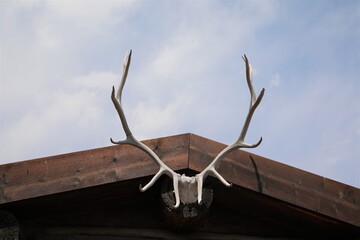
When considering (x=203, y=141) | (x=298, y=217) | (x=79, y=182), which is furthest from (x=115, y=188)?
(x=298, y=217)

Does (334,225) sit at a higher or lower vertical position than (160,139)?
lower

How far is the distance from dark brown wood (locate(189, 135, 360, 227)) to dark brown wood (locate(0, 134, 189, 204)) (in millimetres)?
163

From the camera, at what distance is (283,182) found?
5.42 metres

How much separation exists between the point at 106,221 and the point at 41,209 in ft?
1.69

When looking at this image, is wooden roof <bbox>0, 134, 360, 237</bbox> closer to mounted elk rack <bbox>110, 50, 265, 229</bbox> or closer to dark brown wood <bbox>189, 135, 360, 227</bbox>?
dark brown wood <bbox>189, 135, 360, 227</bbox>

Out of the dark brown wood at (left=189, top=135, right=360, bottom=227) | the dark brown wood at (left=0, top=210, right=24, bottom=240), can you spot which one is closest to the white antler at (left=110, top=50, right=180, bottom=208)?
the dark brown wood at (left=189, top=135, right=360, bottom=227)

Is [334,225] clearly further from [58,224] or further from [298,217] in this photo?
[58,224]

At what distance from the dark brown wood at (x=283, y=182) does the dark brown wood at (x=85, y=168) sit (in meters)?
0.16

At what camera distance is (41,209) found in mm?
5379

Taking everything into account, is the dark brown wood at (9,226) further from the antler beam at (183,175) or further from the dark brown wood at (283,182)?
the dark brown wood at (283,182)

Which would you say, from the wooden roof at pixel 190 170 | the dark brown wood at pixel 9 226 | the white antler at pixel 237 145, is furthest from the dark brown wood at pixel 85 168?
the white antler at pixel 237 145

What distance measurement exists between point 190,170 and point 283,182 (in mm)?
734

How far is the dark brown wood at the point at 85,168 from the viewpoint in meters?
5.05

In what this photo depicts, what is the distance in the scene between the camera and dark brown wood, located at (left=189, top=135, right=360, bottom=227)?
17.4 feet
